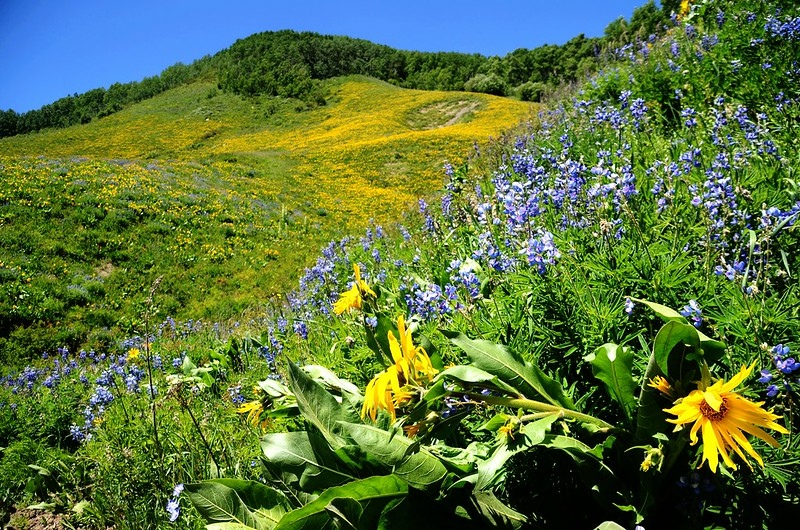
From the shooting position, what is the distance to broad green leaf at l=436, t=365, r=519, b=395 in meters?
1.22

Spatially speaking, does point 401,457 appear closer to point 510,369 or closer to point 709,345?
point 510,369

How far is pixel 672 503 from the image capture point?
1375 mm

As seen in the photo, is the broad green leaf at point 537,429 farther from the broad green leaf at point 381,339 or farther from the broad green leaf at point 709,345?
the broad green leaf at point 381,339

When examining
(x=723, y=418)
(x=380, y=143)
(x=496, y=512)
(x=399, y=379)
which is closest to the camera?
(x=723, y=418)

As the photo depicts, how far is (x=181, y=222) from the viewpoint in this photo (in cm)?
1437

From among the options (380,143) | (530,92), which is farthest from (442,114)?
(380,143)

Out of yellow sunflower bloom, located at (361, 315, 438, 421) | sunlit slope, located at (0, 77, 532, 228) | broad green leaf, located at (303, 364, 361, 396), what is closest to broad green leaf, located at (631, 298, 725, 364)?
yellow sunflower bloom, located at (361, 315, 438, 421)

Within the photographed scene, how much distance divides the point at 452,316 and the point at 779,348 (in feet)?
4.31

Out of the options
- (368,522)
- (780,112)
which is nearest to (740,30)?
(780,112)

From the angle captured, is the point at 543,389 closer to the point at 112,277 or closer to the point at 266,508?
the point at 266,508

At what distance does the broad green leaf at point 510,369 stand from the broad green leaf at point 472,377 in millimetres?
67

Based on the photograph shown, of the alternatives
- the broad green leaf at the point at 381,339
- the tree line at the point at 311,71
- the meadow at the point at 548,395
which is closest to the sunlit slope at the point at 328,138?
the tree line at the point at 311,71

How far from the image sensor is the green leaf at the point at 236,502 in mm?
1557

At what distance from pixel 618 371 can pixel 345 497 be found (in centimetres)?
82
